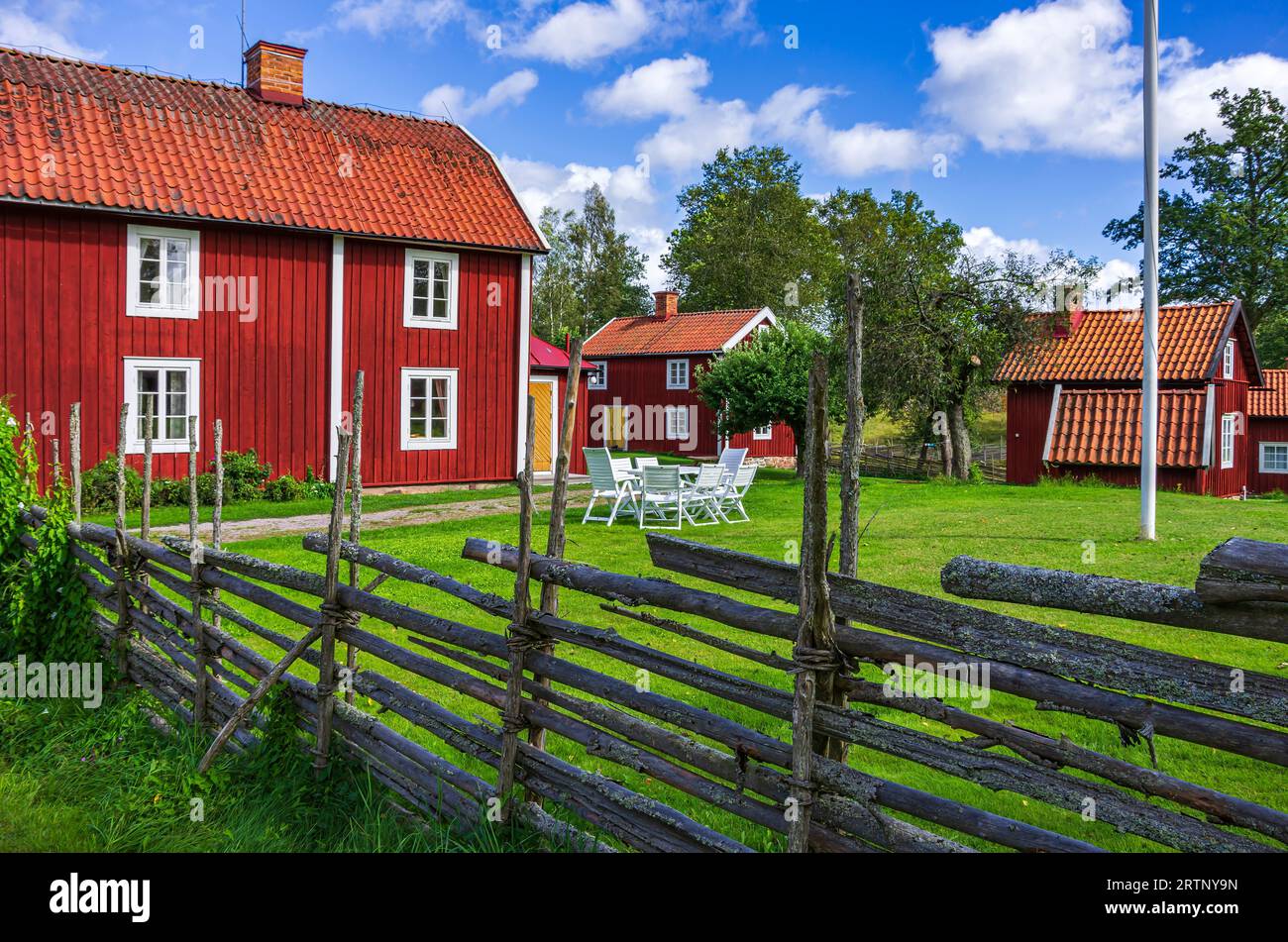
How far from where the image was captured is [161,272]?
1680 cm

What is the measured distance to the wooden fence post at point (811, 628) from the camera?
3.12 metres

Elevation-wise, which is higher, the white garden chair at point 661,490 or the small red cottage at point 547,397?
the small red cottage at point 547,397

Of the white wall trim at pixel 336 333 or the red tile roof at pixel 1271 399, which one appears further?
the red tile roof at pixel 1271 399

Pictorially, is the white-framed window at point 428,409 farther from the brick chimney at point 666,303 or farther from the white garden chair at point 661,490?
the brick chimney at point 666,303

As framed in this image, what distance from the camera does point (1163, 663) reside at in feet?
9.14

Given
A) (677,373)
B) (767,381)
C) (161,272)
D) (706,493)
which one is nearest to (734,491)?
(706,493)

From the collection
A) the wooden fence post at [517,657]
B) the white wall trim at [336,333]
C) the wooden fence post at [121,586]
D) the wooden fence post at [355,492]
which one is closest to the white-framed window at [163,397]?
the white wall trim at [336,333]

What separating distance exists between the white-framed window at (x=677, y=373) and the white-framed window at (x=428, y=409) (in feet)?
48.0

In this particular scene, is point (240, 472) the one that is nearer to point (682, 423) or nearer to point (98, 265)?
point (98, 265)

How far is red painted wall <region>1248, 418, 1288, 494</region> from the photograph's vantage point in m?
32.1

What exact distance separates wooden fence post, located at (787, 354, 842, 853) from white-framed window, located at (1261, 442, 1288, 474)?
1347 inches

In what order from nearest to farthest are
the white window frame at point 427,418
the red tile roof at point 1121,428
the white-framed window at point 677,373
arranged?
the white window frame at point 427,418, the red tile roof at point 1121,428, the white-framed window at point 677,373

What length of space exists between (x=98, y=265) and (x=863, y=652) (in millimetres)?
16049
